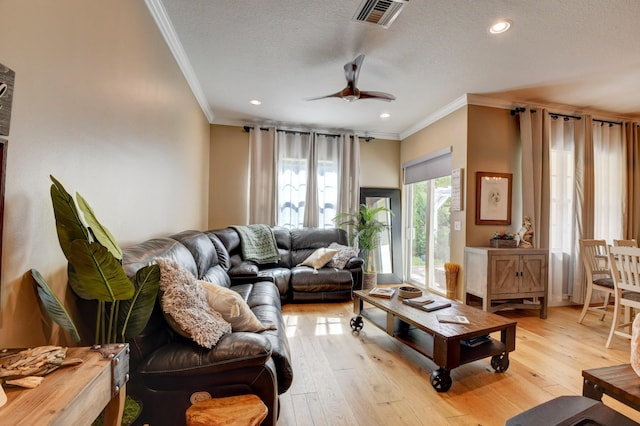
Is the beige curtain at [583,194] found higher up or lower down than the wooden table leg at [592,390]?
higher up

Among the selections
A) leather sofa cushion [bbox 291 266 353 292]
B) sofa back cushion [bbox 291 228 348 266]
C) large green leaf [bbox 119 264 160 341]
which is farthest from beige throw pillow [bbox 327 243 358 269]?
large green leaf [bbox 119 264 160 341]

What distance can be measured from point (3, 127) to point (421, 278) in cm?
509

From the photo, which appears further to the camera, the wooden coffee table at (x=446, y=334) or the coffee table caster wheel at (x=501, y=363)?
the coffee table caster wheel at (x=501, y=363)

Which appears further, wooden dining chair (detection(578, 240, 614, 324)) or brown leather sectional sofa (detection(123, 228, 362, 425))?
wooden dining chair (detection(578, 240, 614, 324))

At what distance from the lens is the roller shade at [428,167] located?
4168mm

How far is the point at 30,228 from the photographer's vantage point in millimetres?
1075

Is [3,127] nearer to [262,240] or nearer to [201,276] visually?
[201,276]

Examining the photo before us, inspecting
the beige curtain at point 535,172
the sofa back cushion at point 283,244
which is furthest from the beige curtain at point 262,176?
the beige curtain at point 535,172

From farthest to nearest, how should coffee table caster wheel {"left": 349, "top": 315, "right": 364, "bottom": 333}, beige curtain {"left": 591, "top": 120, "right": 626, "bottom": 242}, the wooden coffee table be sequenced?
beige curtain {"left": 591, "top": 120, "right": 626, "bottom": 242} → coffee table caster wheel {"left": 349, "top": 315, "right": 364, "bottom": 333} → the wooden coffee table

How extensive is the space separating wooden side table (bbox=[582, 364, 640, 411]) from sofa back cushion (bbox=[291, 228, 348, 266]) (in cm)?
352

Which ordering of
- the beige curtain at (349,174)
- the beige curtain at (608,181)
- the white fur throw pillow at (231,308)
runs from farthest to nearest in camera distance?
1. the beige curtain at (349,174)
2. the beige curtain at (608,181)
3. the white fur throw pillow at (231,308)

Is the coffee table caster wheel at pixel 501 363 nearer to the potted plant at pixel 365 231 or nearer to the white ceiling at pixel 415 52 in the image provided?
the potted plant at pixel 365 231

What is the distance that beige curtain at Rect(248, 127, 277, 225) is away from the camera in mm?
4711

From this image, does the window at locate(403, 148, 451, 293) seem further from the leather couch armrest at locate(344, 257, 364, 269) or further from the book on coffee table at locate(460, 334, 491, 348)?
the book on coffee table at locate(460, 334, 491, 348)
